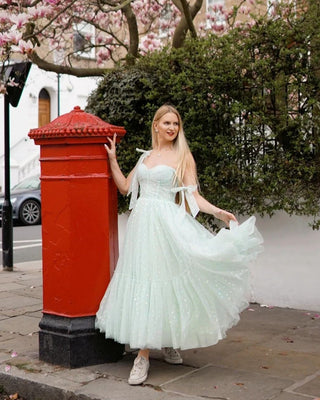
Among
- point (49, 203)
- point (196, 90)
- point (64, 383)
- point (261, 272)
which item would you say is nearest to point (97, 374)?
point (64, 383)

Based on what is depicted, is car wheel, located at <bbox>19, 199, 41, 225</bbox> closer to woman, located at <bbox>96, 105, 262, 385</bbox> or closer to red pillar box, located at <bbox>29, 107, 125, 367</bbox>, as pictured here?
red pillar box, located at <bbox>29, 107, 125, 367</bbox>

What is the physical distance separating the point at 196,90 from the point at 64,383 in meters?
3.28

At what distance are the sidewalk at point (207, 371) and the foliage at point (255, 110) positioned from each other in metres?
1.28

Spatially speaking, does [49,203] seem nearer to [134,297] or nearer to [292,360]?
[134,297]

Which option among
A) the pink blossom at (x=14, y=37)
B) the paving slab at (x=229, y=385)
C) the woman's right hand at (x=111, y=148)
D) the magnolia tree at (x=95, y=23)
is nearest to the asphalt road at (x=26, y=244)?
the magnolia tree at (x=95, y=23)

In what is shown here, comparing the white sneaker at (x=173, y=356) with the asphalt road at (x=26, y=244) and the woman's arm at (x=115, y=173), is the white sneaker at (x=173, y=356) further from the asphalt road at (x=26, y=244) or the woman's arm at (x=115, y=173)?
the asphalt road at (x=26, y=244)

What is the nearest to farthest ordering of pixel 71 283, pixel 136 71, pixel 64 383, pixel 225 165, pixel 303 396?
pixel 303 396 → pixel 64 383 → pixel 71 283 → pixel 225 165 → pixel 136 71

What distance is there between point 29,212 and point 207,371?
13.3 m

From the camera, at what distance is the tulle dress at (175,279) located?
4.20 metres

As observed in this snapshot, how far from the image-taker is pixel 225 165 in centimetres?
630

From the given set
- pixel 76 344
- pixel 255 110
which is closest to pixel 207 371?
pixel 76 344

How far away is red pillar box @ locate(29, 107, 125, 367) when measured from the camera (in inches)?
180

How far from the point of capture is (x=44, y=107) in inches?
1081

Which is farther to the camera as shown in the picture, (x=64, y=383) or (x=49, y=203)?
(x=49, y=203)
